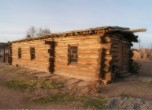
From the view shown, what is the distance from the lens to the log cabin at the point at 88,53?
1331cm

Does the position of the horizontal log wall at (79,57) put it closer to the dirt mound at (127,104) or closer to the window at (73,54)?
the window at (73,54)

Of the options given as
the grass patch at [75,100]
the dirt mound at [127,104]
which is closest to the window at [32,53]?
the grass patch at [75,100]

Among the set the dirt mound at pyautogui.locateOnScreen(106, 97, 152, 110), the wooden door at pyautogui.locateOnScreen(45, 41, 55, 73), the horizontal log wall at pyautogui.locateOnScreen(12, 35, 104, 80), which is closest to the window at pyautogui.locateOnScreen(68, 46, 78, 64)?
the horizontal log wall at pyautogui.locateOnScreen(12, 35, 104, 80)

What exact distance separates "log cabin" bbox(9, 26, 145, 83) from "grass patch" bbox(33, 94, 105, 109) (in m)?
3.36

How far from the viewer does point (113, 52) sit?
1401 centimetres

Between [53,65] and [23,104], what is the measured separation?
8534mm

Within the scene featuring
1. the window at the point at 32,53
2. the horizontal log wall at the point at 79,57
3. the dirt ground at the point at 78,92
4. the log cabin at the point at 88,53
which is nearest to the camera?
the dirt ground at the point at 78,92

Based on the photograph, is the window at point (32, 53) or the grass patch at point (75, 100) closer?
the grass patch at point (75, 100)

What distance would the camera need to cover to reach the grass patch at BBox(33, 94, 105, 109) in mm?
8906

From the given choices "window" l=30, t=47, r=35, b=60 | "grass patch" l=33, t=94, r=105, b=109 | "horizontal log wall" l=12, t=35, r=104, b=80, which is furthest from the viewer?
"window" l=30, t=47, r=35, b=60

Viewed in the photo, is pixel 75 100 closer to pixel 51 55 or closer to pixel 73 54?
pixel 73 54

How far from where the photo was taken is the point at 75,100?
984 cm

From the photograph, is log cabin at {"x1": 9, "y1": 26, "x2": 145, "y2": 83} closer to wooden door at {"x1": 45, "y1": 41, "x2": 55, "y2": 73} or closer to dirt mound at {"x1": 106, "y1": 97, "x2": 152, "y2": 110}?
wooden door at {"x1": 45, "y1": 41, "x2": 55, "y2": 73}

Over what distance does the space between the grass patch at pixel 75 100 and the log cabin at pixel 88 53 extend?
11.0 feet
